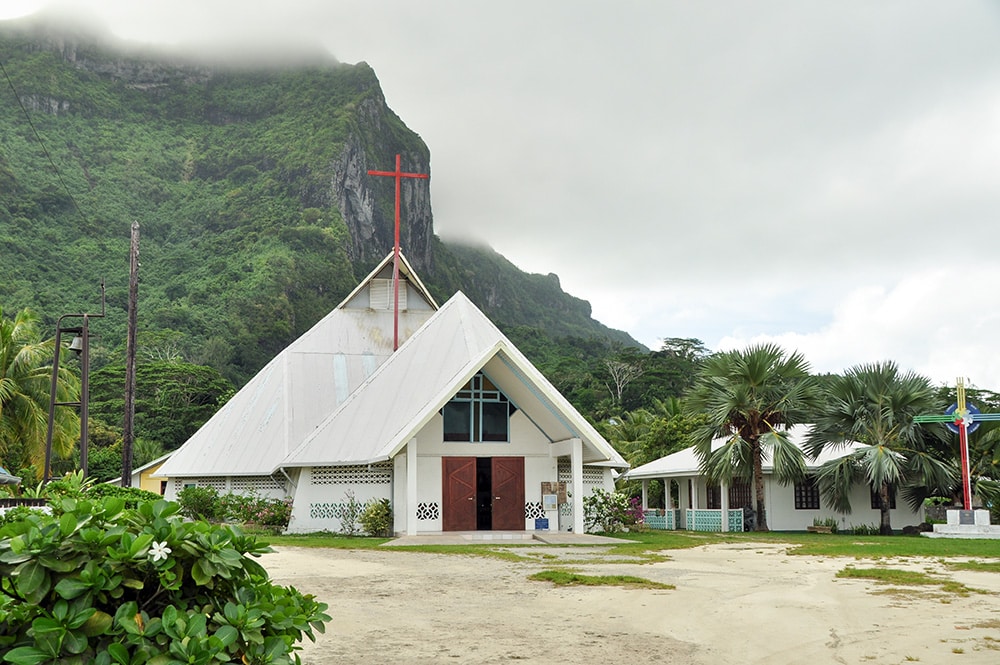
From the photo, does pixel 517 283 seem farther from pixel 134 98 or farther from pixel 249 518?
pixel 249 518

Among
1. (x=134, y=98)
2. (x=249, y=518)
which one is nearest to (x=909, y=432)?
(x=249, y=518)

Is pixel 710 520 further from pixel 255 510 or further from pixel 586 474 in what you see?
pixel 255 510

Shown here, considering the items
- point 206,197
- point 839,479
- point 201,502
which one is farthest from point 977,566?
point 206,197

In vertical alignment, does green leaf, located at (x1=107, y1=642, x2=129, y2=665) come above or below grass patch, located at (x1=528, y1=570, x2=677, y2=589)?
above

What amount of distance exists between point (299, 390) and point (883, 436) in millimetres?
17687

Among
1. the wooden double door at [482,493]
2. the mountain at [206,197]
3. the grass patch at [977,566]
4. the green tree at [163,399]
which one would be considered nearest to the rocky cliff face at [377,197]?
the mountain at [206,197]

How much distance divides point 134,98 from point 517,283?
2803 inches

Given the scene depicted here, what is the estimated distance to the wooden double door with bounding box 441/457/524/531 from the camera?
81.2 ft

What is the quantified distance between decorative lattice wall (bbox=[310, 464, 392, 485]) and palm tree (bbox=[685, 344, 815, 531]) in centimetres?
1097

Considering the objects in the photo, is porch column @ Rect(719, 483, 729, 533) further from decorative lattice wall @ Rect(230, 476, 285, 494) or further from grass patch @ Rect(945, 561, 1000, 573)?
grass patch @ Rect(945, 561, 1000, 573)

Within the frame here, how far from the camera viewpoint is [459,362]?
25016 mm

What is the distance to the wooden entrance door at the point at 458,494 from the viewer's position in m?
24.7

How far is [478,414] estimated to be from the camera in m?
25.3

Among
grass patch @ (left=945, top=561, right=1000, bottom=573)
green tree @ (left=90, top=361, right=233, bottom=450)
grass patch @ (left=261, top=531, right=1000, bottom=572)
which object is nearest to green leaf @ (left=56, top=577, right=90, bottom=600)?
grass patch @ (left=261, top=531, right=1000, bottom=572)
